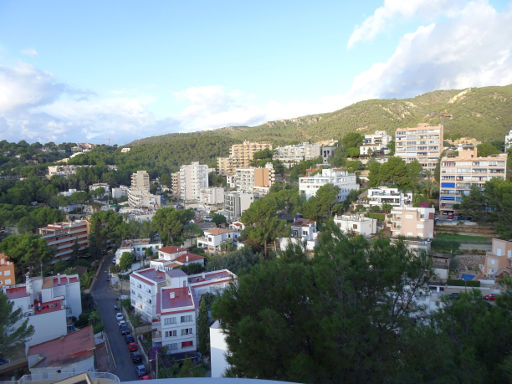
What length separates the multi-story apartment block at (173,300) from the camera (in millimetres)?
11812

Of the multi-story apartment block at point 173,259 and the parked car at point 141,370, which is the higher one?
the multi-story apartment block at point 173,259

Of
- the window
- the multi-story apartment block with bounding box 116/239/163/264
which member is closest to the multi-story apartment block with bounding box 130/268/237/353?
the window

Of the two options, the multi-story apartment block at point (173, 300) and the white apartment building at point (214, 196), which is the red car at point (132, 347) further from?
the white apartment building at point (214, 196)

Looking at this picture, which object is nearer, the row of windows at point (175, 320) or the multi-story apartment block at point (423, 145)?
the row of windows at point (175, 320)

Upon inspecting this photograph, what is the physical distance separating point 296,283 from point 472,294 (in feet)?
8.09

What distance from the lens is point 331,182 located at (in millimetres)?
24109

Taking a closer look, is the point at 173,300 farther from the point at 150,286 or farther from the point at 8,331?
the point at 8,331

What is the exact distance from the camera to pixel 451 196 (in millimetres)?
20984

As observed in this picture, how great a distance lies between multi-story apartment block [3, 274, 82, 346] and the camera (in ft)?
38.4

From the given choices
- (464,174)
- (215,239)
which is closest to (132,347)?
(215,239)

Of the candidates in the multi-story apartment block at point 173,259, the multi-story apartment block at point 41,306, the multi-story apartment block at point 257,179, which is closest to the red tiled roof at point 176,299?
the multi-story apartment block at point 173,259

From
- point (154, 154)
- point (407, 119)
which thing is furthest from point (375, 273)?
point (154, 154)

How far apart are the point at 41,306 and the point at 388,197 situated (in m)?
17.6

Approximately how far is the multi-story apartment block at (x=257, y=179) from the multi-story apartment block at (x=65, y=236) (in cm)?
1475
